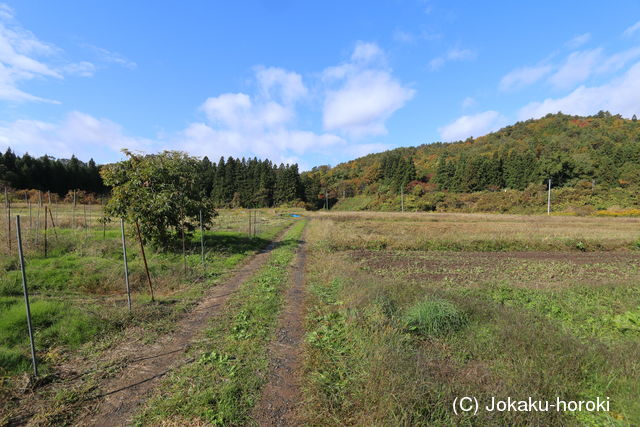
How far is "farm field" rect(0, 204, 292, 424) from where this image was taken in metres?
3.44

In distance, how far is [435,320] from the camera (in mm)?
4844

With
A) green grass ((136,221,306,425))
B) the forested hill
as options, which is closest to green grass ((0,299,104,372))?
green grass ((136,221,306,425))

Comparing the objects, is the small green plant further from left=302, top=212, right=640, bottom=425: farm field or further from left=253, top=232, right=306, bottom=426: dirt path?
left=253, top=232, right=306, bottom=426: dirt path

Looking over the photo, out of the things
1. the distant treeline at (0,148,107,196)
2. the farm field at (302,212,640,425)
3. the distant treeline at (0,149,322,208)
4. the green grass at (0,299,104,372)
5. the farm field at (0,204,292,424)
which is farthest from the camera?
the distant treeline at (0,149,322,208)

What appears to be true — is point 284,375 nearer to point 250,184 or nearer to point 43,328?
point 43,328

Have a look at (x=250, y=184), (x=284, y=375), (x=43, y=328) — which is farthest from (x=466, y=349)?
(x=250, y=184)

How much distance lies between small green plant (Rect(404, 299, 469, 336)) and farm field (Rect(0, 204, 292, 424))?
4.76 metres

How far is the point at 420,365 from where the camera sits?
3.58 metres

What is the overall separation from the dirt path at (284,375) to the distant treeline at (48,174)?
58946 mm

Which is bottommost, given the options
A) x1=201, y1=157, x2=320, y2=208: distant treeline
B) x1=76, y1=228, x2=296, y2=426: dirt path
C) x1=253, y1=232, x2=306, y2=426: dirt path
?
x1=253, y1=232, x2=306, y2=426: dirt path

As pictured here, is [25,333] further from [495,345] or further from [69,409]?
[495,345]

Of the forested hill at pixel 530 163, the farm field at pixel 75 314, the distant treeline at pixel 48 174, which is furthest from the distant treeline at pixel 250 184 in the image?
the farm field at pixel 75 314

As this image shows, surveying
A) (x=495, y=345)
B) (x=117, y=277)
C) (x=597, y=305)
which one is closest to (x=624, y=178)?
(x=597, y=305)

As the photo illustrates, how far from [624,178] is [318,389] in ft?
259
